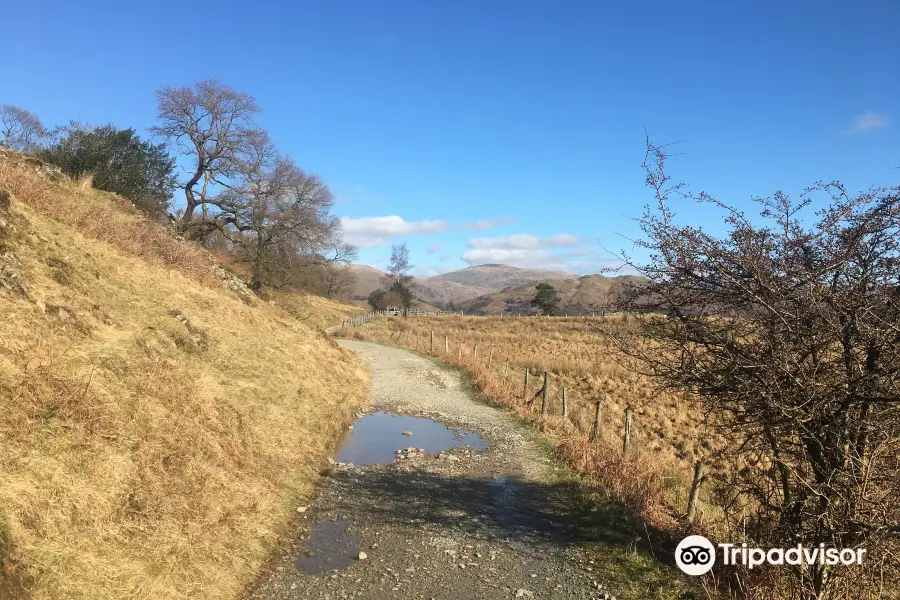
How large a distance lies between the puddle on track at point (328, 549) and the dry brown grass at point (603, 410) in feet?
13.3

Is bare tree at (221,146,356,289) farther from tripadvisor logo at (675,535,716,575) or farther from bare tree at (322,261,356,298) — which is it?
bare tree at (322,261,356,298)

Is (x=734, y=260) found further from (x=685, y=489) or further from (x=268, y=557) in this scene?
(x=685, y=489)

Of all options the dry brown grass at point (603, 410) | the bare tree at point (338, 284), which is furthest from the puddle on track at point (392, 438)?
the bare tree at point (338, 284)

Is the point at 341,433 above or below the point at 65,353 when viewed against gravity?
below

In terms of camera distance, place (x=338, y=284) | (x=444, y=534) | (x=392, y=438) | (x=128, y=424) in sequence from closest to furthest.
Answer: (x=128, y=424) < (x=444, y=534) < (x=392, y=438) < (x=338, y=284)

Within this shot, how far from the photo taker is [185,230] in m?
24.9

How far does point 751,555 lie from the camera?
16.0ft

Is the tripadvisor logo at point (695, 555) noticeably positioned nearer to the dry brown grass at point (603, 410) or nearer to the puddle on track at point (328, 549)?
the dry brown grass at point (603, 410)

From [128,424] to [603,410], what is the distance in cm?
1407

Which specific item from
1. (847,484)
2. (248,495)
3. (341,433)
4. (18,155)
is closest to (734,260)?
(847,484)

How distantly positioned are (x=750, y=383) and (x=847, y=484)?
3.31 ft

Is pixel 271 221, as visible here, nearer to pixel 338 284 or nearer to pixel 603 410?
pixel 603 410

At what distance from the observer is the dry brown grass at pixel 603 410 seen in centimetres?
816

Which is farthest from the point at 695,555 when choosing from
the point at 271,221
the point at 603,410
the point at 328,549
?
the point at 271,221
